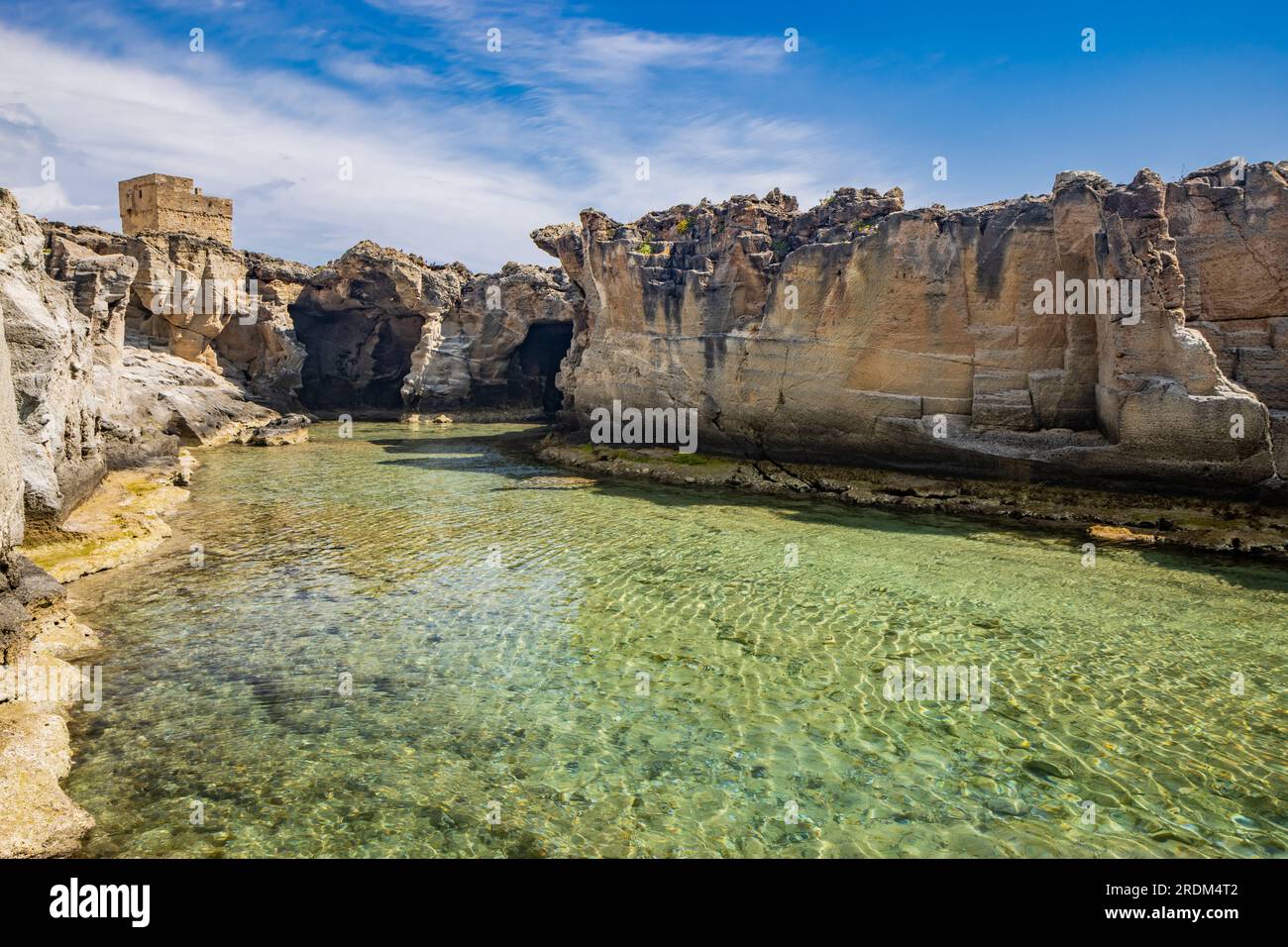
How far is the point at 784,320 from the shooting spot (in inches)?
827

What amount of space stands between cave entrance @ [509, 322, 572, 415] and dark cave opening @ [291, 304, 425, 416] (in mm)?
6250

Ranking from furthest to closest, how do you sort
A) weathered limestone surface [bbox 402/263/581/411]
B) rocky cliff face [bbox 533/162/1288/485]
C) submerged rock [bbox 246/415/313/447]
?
weathered limestone surface [bbox 402/263/581/411] → submerged rock [bbox 246/415/313/447] → rocky cliff face [bbox 533/162/1288/485]

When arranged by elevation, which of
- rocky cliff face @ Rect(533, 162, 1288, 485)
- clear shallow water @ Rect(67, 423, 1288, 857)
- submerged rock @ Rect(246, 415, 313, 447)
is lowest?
clear shallow water @ Rect(67, 423, 1288, 857)

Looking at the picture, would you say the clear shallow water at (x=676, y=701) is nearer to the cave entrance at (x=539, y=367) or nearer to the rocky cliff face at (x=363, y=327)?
the rocky cliff face at (x=363, y=327)

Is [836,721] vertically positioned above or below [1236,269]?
below

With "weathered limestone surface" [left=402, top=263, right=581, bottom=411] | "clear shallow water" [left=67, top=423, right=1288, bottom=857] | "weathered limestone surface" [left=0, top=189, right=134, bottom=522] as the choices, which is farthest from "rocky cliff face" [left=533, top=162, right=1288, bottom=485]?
"weathered limestone surface" [left=402, top=263, right=581, bottom=411]

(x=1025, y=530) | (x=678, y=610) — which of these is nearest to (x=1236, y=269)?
(x=1025, y=530)

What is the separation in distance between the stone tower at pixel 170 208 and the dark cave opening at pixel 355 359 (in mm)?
5980

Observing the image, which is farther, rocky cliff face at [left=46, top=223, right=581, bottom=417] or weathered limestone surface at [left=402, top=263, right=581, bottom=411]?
weathered limestone surface at [left=402, top=263, right=581, bottom=411]

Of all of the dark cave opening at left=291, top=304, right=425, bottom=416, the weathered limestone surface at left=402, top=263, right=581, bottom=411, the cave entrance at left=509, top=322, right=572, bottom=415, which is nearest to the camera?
the weathered limestone surface at left=402, top=263, right=581, bottom=411

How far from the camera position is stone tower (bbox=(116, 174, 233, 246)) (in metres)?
37.6

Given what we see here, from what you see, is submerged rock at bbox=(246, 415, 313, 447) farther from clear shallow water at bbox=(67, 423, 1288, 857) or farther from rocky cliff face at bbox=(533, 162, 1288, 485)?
clear shallow water at bbox=(67, 423, 1288, 857)
